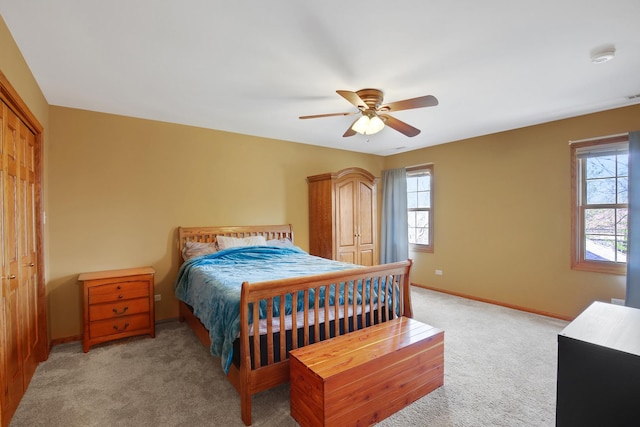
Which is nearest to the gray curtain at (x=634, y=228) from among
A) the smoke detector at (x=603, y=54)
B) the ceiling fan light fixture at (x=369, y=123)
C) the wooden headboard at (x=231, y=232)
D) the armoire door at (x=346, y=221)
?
the smoke detector at (x=603, y=54)

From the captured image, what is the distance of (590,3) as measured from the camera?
1.69 m

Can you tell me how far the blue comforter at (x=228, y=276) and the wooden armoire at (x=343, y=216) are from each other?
0.76m

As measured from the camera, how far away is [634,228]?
126 inches

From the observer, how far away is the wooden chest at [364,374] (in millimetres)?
1726

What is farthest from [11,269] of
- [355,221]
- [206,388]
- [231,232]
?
[355,221]

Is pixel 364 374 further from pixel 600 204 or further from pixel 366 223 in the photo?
pixel 600 204

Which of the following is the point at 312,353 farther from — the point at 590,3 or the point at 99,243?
the point at 99,243

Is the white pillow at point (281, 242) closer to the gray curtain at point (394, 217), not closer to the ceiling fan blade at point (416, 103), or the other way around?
the gray curtain at point (394, 217)

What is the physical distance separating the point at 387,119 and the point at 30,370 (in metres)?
3.70

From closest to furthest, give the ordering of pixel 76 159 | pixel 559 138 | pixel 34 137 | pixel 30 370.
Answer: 1. pixel 30 370
2. pixel 34 137
3. pixel 76 159
4. pixel 559 138

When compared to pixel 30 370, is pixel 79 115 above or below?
above

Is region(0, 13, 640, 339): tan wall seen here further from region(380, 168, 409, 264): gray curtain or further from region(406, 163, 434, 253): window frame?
region(380, 168, 409, 264): gray curtain

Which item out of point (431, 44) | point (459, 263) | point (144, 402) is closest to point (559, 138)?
point (459, 263)

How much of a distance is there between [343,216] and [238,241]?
5.42ft
